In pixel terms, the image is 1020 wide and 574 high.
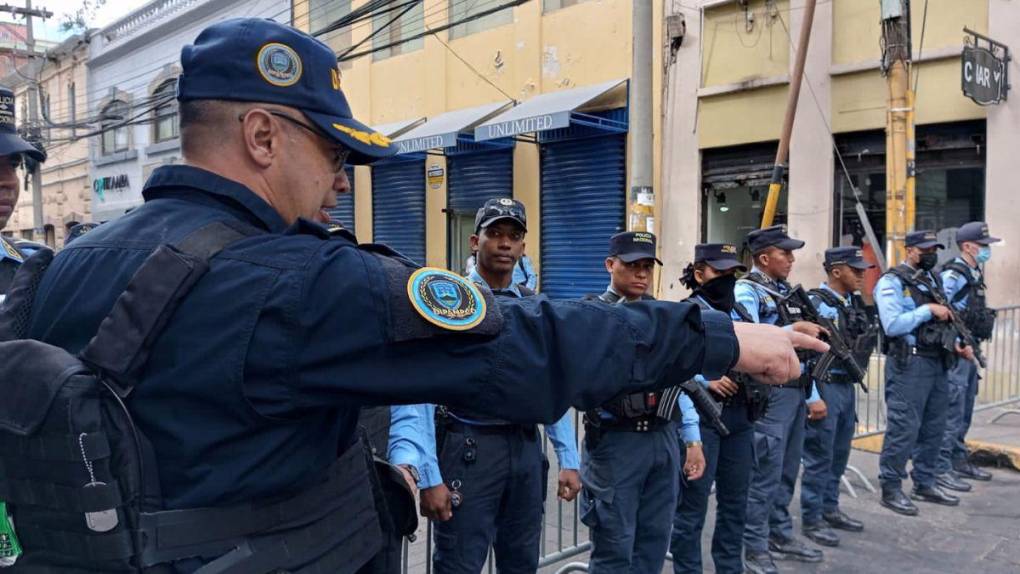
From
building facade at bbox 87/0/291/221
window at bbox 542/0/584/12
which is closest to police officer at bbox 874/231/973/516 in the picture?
window at bbox 542/0/584/12

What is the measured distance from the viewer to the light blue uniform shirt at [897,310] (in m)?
5.78

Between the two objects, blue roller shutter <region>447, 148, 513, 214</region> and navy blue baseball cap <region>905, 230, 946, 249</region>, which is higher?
blue roller shutter <region>447, 148, 513, 214</region>

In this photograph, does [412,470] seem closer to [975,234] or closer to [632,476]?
[632,476]

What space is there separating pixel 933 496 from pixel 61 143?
26031 mm

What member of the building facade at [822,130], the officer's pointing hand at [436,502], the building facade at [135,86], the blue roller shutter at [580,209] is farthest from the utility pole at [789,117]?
the building facade at [135,86]

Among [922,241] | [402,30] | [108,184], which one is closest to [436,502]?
[922,241]

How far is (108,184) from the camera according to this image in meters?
23.4

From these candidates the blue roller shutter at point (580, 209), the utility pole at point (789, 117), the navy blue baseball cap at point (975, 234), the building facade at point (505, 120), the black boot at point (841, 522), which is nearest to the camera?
the black boot at point (841, 522)

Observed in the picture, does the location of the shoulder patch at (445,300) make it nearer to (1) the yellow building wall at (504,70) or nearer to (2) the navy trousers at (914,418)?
(2) the navy trousers at (914,418)

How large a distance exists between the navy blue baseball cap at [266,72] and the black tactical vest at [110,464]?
27 centimetres

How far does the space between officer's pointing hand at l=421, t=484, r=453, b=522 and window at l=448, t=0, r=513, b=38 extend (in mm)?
11503

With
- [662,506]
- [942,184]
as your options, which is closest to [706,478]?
[662,506]

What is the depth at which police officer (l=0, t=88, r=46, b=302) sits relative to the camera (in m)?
3.03

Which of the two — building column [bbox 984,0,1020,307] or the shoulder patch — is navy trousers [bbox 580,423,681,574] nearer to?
the shoulder patch
